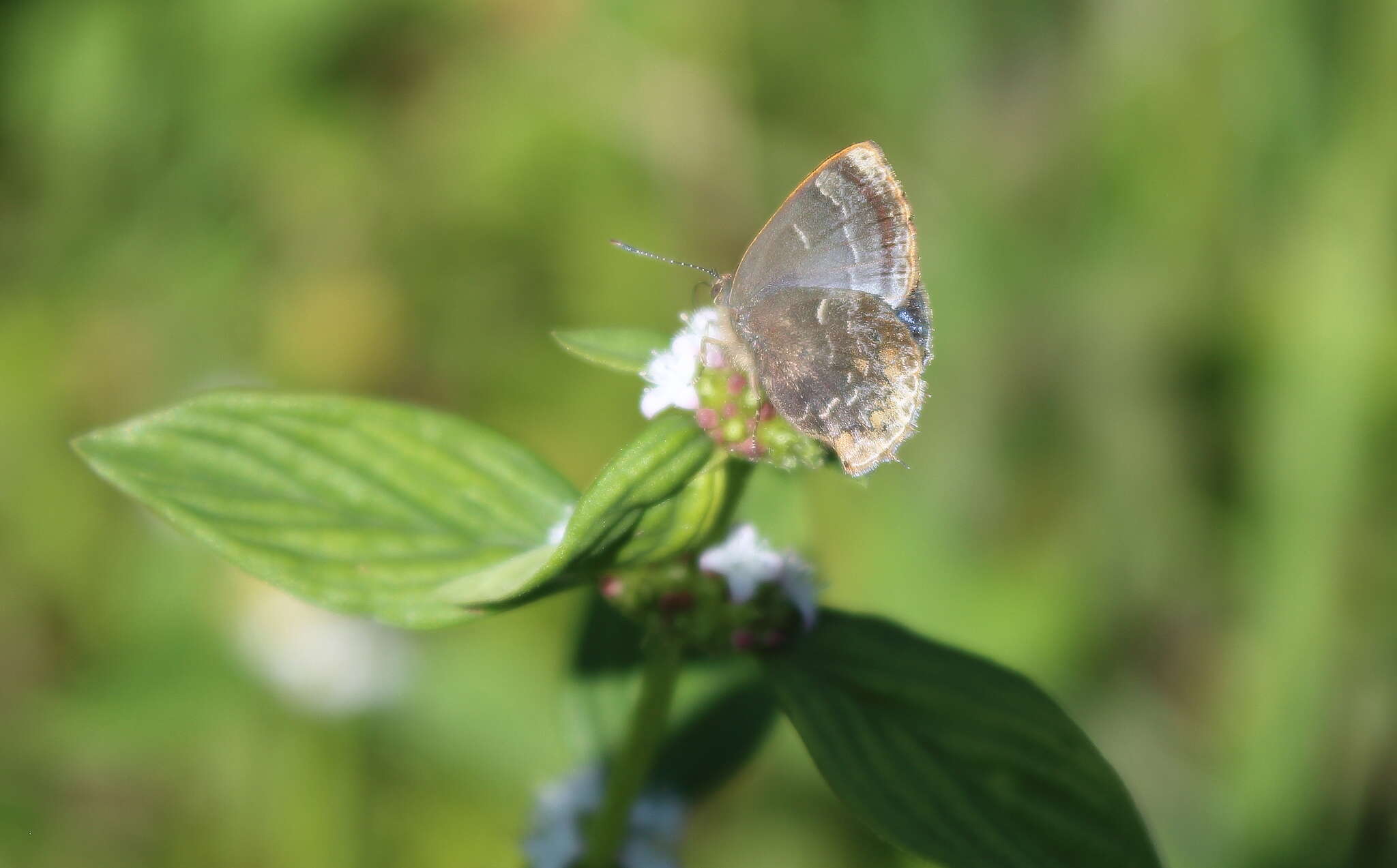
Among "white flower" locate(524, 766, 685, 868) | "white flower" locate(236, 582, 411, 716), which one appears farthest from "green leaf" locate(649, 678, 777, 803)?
"white flower" locate(236, 582, 411, 716)

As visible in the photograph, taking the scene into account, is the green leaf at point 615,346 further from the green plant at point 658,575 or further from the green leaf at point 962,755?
the green leaf at point 962,755

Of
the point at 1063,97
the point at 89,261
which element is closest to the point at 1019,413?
the point at 1063,97

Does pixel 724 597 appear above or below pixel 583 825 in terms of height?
above

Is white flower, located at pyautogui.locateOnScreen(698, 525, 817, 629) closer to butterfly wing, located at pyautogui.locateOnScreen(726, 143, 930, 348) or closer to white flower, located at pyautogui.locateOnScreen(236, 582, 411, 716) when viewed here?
butterfly wing, located at pyautogui.locateOnScreen(726, 143, 930, 348)

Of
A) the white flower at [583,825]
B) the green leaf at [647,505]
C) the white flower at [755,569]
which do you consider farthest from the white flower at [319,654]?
the green leaf at [647,505]

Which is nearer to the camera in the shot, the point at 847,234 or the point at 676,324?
the point at 847,234

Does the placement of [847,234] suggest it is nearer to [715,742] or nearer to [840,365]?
[840,365]

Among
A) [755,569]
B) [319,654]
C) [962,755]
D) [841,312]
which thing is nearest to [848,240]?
[841,312]
